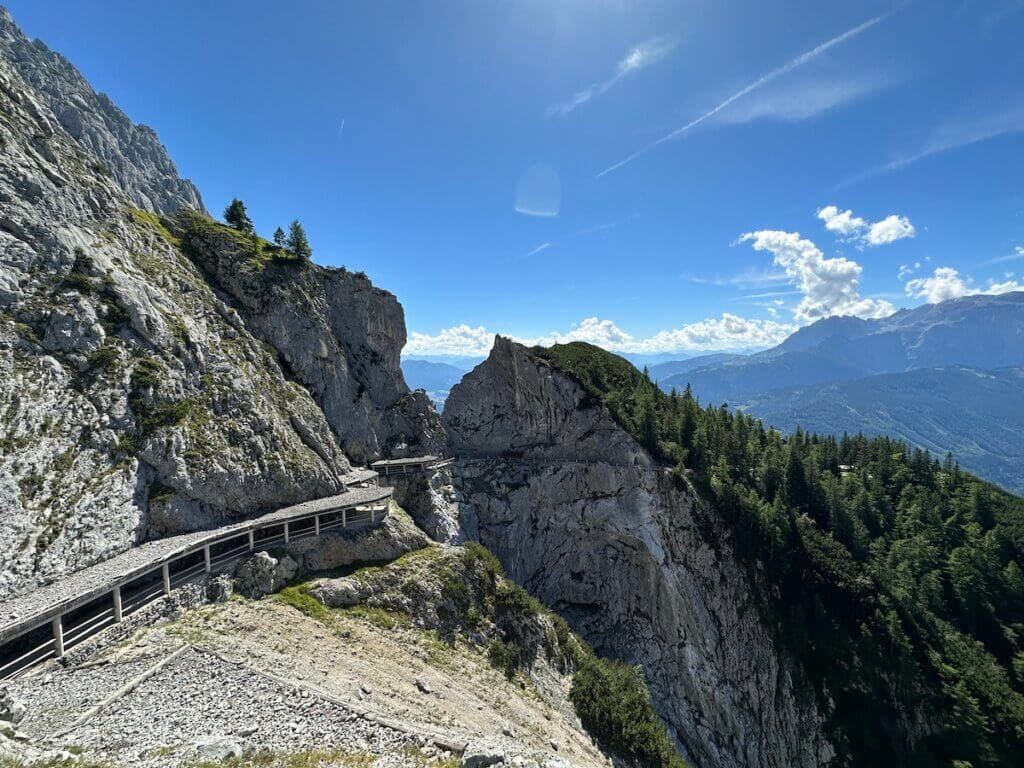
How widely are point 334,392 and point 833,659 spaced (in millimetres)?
76309

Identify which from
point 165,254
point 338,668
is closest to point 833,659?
point 338,668

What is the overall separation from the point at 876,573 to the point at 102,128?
243587 millimetres

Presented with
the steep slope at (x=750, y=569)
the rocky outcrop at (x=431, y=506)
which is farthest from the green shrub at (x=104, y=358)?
the steep slope at (x=750, y=569)

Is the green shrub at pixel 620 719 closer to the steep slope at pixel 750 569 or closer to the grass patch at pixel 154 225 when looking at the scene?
the steep slope at pixel 750 569

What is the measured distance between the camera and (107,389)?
3562 centimetres

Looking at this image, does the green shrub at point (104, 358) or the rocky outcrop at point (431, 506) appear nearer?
the green shrub at point (104, 358)

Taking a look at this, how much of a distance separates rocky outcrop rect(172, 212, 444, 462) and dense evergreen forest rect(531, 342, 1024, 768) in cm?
2870

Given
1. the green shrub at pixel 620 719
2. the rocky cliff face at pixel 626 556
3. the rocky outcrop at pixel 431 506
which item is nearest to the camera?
the green shrub at pixel 620 719

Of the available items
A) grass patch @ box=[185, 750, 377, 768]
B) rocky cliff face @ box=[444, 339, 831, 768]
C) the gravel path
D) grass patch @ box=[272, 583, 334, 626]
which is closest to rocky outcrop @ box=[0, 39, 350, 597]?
grass patch @ box=[272, 583, 334, 626]

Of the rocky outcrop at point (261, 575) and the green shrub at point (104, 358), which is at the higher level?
the green shrub at point (104, 358)

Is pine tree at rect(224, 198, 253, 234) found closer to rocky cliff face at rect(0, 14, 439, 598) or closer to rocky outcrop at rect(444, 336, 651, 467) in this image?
rocky cliff face at rect(0, 14, 439, 598)

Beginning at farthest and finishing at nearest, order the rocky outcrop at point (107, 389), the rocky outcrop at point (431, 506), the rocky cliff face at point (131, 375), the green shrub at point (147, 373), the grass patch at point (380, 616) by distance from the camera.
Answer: the rocky outcrop at point (431, 506)
the green shrub at point (147, 373)
the grass patch at point (380, 616)
the rocky cliff face at point (131, 375)
the rocky outcrop at point (107, 389)

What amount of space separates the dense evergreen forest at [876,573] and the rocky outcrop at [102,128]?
5481 inches

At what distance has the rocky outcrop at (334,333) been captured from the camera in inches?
2308
